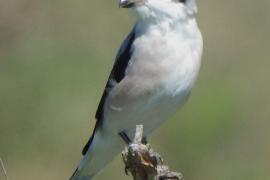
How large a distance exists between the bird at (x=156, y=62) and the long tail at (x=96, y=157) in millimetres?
356

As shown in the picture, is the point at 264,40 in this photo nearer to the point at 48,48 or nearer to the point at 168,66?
Result: the point at 48,48

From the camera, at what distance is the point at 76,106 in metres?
11.2

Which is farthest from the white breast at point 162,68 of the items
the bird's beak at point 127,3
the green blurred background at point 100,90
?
A: the green blurred background at point 100,90

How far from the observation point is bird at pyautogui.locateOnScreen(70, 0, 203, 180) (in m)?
8.23

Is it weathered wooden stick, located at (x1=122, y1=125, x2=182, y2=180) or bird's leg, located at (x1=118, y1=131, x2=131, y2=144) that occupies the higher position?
bird's leg, located at (x1=118, y1=131, x2=131, y2=144)

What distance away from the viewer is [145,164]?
713cm

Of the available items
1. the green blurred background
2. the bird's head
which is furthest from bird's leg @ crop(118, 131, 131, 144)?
the green blurred background

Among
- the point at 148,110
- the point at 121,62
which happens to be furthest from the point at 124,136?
the point at 121,62

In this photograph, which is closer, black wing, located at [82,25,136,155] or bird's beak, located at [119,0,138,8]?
bird's beak, located at [119,0,138,8]

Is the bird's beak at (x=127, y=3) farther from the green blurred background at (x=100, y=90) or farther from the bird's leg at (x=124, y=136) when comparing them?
the green blurred background at (x=100, y=90)

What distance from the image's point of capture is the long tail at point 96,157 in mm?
8868

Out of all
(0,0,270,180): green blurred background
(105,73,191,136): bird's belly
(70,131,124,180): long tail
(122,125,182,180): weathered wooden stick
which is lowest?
(122,125,182,180): weathered wooden stick

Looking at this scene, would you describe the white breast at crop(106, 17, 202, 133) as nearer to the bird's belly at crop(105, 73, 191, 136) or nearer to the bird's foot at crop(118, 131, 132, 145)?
the bird's belly at crop(105, 73, 191, 136)

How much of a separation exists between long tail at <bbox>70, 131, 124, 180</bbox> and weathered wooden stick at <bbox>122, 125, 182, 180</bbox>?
5.51 ft
